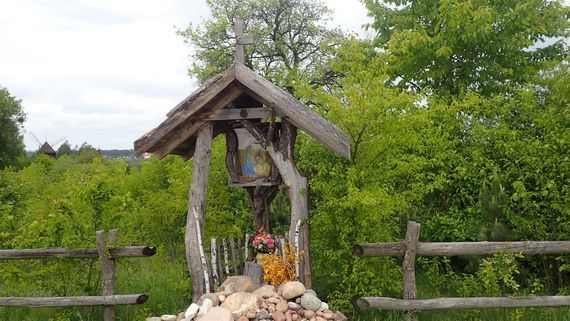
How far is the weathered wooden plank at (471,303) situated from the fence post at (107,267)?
3428mm

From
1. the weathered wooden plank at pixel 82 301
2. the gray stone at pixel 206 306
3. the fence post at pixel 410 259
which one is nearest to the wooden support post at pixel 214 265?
the gray stone at pixel 206 306

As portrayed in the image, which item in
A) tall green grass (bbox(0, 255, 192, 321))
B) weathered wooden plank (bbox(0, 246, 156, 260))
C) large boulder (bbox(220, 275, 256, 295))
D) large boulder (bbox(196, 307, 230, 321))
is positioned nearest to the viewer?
large boulder (bbox(196, 307, 230, 321))

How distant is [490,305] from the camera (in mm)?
5914

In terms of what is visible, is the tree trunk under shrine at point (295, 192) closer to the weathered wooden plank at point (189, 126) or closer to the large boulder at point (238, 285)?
the large boulder at point (238, 285)

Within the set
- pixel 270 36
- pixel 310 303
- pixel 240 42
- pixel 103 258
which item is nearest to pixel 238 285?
pixel 310 303

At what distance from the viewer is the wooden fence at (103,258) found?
6383 mm

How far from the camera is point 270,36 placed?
23828mm

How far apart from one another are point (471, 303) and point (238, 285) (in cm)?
301

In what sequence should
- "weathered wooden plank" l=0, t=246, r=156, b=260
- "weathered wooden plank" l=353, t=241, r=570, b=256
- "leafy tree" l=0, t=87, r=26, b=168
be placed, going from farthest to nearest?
"leafy tree" l=0, t=87, r=26, b=168 < "weathered wooden plank" l=0, t=246, r=156, b=260 < "weathered wooden plank" l=353, t=241, r=570, b=256

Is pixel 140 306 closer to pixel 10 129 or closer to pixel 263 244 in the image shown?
pixel 263 244

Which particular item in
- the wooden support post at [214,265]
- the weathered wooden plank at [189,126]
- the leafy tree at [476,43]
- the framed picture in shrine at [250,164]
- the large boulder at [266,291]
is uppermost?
the leafy tree at [476,43]

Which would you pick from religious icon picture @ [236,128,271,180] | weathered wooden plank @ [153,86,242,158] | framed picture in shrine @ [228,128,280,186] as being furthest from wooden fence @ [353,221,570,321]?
weathered wooden plank @ [153,86,242,158]

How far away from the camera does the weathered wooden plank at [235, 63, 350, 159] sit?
5703mm

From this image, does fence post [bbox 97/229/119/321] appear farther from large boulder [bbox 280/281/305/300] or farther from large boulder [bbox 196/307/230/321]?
large boulder [bbox 280/281/305/300]
